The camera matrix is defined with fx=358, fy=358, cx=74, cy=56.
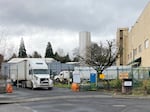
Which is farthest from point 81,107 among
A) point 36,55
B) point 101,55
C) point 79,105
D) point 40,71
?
point 36,55

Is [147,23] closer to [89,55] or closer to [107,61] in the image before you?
[107,61]

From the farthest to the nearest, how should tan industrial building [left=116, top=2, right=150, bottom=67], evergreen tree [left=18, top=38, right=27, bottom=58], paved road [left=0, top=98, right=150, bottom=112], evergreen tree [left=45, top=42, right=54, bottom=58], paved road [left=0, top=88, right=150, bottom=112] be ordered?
evergreen tree [left=18, top=38, right=27, bottom=58]
evergreen tree [left=45, top=42, right=54, bottom=58]
tan industrial building [left=116, top=2, right=150, bottom=67]
paved road [left=0, top=88, right=150, bottom=112]
paved road [left=0, top=98, right=150, bottom=112]

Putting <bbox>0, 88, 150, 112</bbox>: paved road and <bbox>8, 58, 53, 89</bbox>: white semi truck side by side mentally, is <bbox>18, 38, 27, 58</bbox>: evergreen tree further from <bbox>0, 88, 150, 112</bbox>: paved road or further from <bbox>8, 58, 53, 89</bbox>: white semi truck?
<bbox>0, 88, 150, 112</bbox>: paved road

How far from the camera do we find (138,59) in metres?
69.2

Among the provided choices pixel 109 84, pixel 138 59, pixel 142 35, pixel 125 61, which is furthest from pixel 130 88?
pixel 125 61

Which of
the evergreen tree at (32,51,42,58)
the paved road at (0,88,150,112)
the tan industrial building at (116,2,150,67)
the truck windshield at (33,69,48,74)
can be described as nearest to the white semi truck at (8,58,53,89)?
the truck windshield at (33,69,48,74)

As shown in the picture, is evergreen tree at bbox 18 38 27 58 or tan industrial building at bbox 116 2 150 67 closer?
tan industrial building at bbox 116 2 150 67

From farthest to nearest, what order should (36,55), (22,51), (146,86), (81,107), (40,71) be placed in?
(22,51) → (36,55) → (40,71) → (146,86) → (81,107)

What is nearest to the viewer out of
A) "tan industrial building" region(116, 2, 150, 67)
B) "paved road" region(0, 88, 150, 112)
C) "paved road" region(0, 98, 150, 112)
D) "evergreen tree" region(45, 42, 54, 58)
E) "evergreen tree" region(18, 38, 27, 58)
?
"paved road" region(0, 98, 150, 112)

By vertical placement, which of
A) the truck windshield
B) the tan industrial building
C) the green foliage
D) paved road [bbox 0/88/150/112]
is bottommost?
paved road [bbox 0/88/150/112]

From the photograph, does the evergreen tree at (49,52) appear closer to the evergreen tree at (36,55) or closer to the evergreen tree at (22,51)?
the evergreen tree at (36,55)

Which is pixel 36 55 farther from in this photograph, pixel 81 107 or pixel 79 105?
pixel 81 107

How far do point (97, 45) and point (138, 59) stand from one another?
330 inches

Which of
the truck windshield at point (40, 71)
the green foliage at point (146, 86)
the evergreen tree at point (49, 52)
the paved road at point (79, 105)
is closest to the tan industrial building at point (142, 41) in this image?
the truck windshield at point (40, 71)
